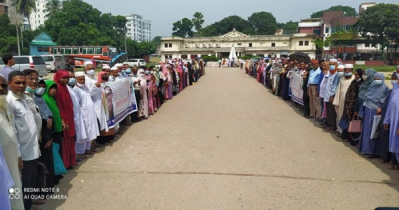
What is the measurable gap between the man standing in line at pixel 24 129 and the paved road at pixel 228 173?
18.5 inches

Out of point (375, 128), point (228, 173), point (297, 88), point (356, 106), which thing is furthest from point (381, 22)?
point (228, 173)

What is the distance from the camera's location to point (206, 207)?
12.2 feet

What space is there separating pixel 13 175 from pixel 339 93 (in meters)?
6.13

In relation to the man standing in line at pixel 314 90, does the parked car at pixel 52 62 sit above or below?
above

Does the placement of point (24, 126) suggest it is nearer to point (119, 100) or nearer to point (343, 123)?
point (119, 100)

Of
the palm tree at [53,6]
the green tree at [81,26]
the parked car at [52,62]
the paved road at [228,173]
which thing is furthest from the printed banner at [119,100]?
the palm tree at [53,6]

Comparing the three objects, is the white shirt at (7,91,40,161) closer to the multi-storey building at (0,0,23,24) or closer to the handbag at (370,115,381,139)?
the handbag at (370,115,381,139)

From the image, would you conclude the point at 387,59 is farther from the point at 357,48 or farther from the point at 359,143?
the point at 359,143

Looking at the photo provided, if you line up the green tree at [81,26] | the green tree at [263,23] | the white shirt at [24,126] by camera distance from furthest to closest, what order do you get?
the green tree at [263,23] < the green tree at [81,26] < the white shirt at [24,126]

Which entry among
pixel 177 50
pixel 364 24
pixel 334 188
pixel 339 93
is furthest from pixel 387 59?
pixel 334 188

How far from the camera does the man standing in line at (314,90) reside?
8680mm

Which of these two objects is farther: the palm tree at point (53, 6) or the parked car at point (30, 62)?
the palm tree at point (53, 6)

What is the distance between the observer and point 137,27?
6924 inches

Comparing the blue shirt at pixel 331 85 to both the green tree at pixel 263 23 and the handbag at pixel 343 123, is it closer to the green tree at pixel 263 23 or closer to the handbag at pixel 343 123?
the handbag at pixel 343 123
